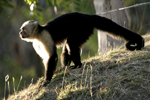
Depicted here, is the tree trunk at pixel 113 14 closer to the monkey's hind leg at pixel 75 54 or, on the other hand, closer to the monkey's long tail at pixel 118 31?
the monkey's long tail at pixel 118 31

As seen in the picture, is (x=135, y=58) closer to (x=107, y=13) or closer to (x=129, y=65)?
(x=129, y=65)

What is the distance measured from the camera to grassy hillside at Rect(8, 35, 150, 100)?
10.9ft

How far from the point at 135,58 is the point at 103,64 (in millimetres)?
659

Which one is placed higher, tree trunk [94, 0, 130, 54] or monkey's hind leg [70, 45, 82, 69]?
tree trunk [94, 0, 130, 54]

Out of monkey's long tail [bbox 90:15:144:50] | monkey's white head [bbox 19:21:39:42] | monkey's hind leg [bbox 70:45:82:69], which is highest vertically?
monkey's white head [bbox 19:21:39:42]

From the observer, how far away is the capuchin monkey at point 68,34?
15.0ft

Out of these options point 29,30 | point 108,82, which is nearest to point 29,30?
point 29,30

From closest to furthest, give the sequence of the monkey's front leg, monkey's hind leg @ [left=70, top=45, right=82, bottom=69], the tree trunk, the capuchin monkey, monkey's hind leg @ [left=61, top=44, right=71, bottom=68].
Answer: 1. the monkey's front leg
2. the capuchin monkey
3. monkey's hind leg @ [left=70, top=45, right=82, bottom=69]
4. monkey's hind leg @ [left=61, top=44, right=71, bottom=68]
5. the tree trunk

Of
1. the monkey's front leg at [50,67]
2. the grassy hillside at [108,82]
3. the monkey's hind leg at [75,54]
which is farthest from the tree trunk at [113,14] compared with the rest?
the monkey's front leg at [50,67]

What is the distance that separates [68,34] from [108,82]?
176cm

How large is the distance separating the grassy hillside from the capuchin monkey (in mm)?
295

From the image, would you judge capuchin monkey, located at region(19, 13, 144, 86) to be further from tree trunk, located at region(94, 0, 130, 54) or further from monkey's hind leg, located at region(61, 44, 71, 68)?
tree trunk, located at region(94, 0, 130, 54)

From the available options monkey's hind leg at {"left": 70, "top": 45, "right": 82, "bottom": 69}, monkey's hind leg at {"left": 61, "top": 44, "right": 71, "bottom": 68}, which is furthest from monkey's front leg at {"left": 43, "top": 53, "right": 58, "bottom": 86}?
monkey's hind leg at {"left": 61, "top": 44, "right": 71, "bottom": 68}

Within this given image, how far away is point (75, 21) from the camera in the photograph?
4832 mm
